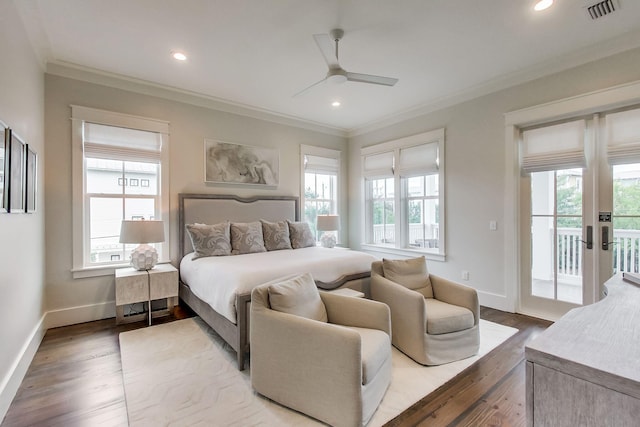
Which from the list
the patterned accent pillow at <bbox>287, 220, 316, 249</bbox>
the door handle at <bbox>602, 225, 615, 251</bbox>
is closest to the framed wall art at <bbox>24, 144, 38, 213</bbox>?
the patterned accent pillow at <bbox>287, 220, 316, 249</bbox>

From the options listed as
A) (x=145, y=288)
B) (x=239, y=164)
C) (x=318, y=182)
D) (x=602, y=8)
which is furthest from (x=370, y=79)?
(x=145, y=288)

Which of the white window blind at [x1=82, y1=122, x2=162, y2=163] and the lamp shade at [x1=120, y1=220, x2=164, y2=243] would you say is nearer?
the lamp shade at [x1=120, y1=220, x2=164, y2=243]

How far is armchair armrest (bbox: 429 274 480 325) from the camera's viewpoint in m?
2.58

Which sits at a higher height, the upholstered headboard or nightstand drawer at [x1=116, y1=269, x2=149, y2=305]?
the upholstered headboard

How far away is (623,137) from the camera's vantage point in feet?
9.59

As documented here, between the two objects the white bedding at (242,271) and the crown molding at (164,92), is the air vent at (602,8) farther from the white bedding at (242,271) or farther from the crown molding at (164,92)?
the crown molding at (164,92)

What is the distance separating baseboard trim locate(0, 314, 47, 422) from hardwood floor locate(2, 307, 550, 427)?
44 millimetres

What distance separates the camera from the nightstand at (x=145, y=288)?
321 centimetres

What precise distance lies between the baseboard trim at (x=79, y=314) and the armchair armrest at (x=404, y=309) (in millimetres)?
3235

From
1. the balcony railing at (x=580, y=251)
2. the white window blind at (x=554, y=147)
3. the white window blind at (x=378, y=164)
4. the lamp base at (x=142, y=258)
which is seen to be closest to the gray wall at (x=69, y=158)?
the lamp base at (x=142, y=258)

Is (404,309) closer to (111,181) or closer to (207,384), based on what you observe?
(207,384)

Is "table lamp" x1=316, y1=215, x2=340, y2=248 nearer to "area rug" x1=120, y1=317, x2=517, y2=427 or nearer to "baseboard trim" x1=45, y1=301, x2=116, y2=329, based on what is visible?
"area rug" x1=120, y1=317, x2=517, y2=427

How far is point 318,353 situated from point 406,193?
380cm

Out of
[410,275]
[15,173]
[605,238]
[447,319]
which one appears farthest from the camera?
[605,238]
